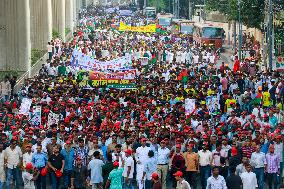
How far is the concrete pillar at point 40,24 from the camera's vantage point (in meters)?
56.6

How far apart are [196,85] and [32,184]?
13.3m

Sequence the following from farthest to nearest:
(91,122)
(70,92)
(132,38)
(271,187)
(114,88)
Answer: (132,38) < (114,88) < (70,92) < (91,122) < (271,187)

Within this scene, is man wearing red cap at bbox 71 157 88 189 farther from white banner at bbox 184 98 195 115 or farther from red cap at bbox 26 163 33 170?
white banner at bbox 184 98 195 115

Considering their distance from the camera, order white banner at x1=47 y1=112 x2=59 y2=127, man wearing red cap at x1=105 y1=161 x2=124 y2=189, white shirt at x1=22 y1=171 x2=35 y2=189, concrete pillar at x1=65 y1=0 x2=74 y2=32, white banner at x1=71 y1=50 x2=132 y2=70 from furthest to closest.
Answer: concrete pillar at x1=65 y1=0 x2=74 y2=32 < white banner at x1=71 y1=50 x2=132 y2=70 < white banner at x1=47 y1=112 x2=59 y2=127 < white shirt at x1=22 y1=171 x2=35 y2=189 < man wearing red cap at x1=105 y1=161 x2=124 y2=189

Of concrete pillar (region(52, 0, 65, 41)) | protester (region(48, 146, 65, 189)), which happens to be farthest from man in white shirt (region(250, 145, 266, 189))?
concrete pillar (region(52, 0, 65, 41))

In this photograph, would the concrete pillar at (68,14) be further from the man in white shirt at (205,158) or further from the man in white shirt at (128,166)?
the man in white shirt at (128,166)

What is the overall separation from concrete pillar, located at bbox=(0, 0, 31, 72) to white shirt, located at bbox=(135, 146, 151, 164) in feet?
83.8

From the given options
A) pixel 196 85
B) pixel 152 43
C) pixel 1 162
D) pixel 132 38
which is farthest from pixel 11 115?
pixel 132 38

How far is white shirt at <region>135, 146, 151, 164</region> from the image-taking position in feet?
62.6

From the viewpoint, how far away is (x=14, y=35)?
44594mm

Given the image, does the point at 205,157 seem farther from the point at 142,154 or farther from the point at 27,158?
the point at 27,158

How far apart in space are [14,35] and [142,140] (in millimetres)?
26221

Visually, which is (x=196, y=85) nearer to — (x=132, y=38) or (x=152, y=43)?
(x=152, y=43)

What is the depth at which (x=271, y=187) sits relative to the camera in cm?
2025
